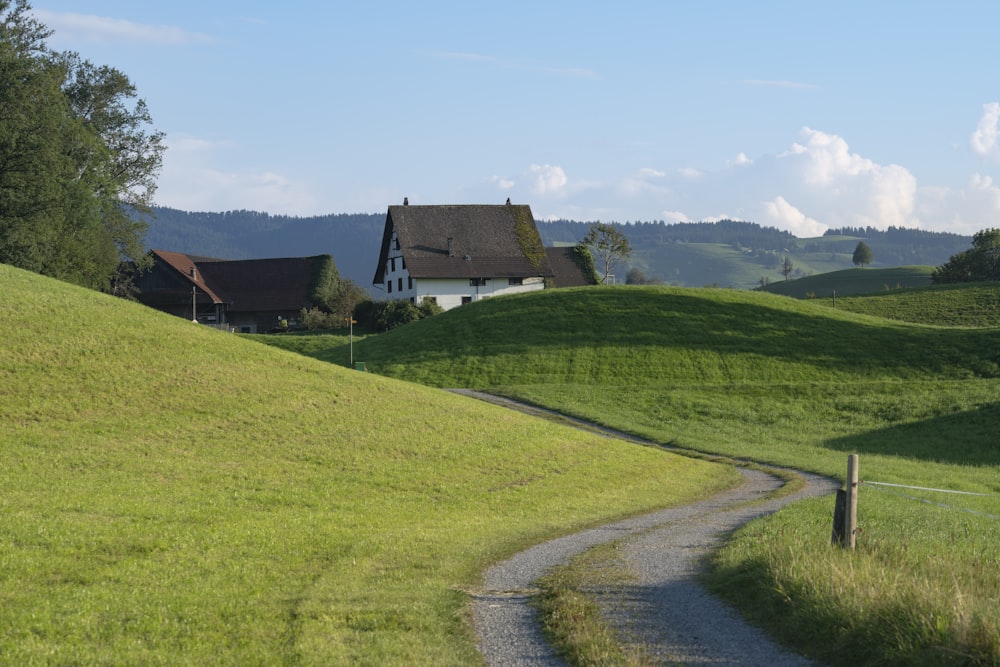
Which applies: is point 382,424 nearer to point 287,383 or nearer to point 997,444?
point 287,383

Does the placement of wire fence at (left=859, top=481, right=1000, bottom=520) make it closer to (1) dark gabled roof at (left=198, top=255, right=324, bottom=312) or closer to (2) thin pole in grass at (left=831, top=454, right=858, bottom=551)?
(2) thin pole in grass at (left=831, top=454, right=858, bottom=551)

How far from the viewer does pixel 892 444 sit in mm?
49719

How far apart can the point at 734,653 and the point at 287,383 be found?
31.9 metres

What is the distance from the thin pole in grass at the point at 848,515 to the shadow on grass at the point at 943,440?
33275mm

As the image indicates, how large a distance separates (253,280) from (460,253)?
30.3 m

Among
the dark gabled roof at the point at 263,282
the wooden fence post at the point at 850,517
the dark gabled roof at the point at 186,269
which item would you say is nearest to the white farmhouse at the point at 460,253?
the dark gabled roof at the point at 263,282

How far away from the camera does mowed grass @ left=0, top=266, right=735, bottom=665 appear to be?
506 inches

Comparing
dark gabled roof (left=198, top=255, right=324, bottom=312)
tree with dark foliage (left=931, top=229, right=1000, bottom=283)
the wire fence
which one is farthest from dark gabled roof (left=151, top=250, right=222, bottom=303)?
the wire fence

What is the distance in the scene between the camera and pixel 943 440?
50.6 meters

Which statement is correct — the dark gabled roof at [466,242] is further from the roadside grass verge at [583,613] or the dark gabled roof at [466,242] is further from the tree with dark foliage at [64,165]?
the roadside grass verge at [583,613]

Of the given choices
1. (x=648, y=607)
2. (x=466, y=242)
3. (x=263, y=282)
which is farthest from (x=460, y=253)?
(x=648, y=607)

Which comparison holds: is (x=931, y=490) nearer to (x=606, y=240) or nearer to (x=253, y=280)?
(x=253, y=280)

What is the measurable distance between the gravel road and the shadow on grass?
93.9 ft

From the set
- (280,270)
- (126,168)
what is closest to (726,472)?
(126,168)
